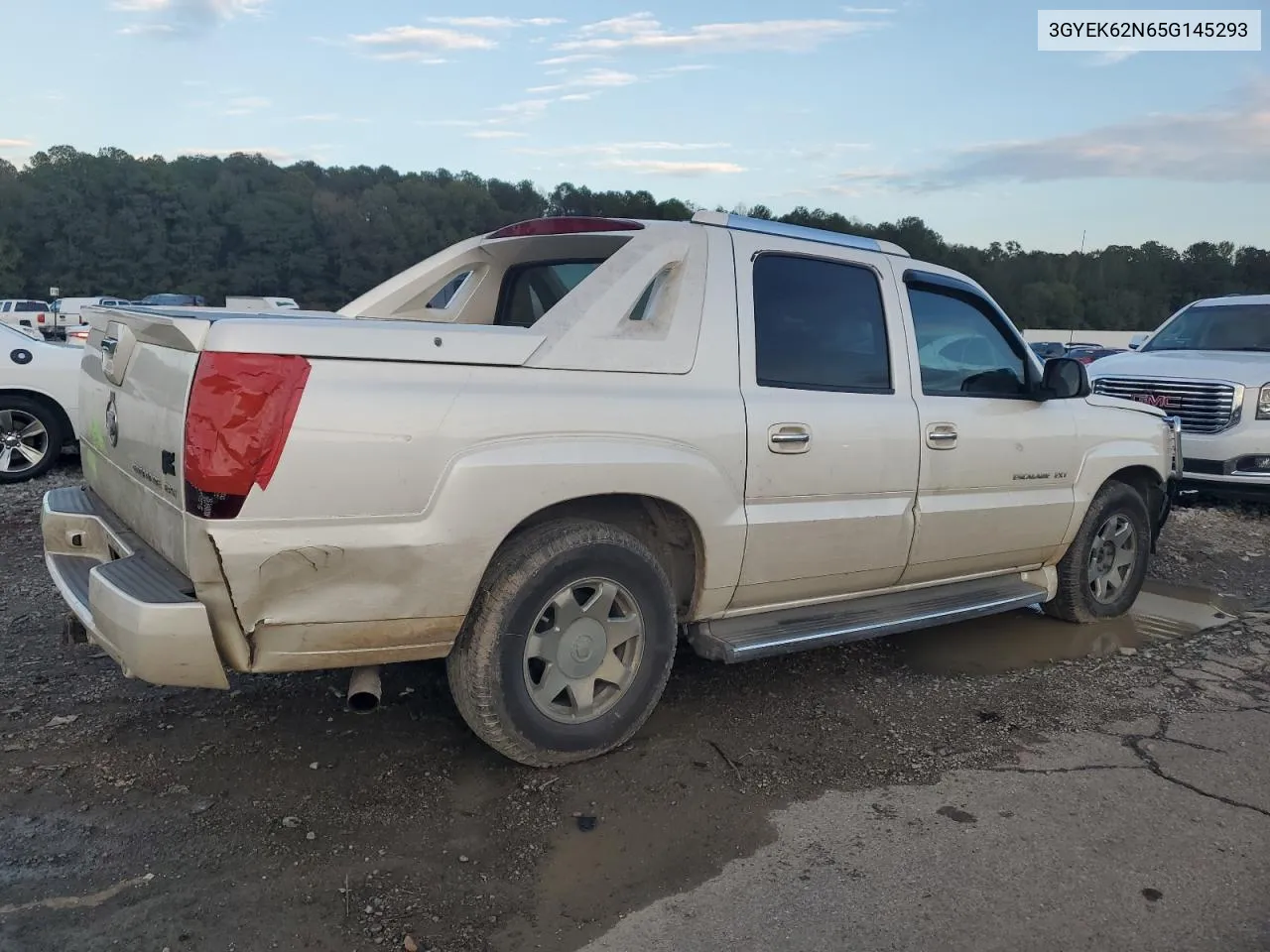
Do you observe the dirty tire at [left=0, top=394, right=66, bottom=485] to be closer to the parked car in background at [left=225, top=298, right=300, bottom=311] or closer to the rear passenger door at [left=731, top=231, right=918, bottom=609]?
the parked car in background at [left=225, top=298, right=300, bottom=311]

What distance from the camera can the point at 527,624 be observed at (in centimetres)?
332

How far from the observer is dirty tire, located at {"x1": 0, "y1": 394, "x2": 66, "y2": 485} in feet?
27.6

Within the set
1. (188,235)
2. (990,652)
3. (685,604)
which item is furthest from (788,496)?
(188,235)

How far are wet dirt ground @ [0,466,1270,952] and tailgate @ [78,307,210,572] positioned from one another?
0.81m

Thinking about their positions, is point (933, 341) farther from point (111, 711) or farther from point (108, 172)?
point (108, 172)

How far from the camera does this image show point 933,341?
4.63 m

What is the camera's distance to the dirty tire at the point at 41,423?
8.40m

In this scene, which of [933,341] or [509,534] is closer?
[509,534]

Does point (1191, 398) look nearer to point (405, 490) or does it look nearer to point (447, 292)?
point (447, 292)

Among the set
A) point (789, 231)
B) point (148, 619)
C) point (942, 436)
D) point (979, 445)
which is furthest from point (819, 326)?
point (148, 619)

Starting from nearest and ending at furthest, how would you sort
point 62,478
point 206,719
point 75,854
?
point 75,854
point 206,719
point 62,478

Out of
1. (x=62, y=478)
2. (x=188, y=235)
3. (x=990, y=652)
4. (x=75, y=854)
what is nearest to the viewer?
(x=75, y=854)

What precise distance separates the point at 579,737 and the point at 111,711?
1.84 m

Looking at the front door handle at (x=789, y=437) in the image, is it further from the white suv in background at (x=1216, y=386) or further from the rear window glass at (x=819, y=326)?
the white suv in background at (x=1216, y=386)
